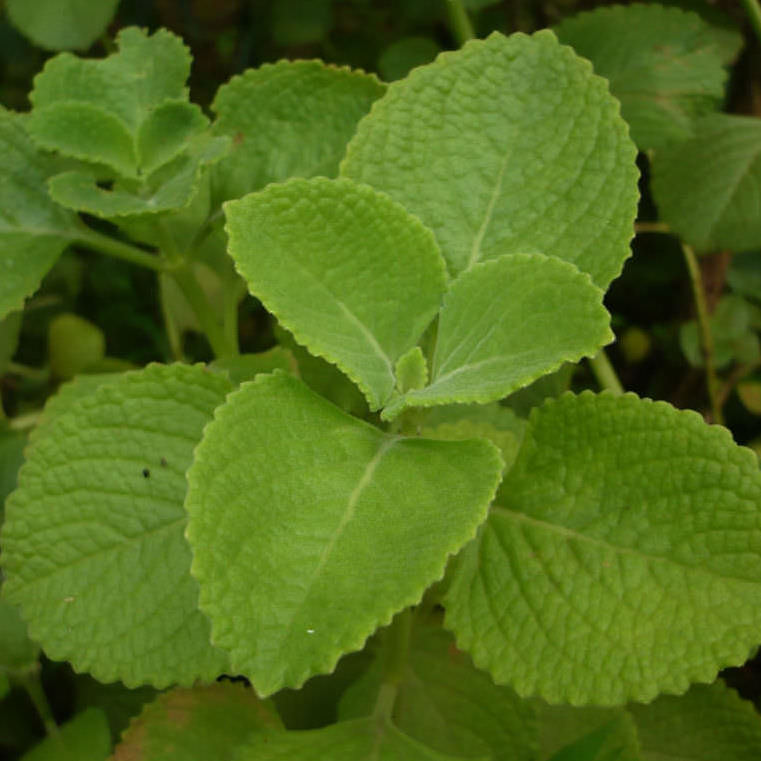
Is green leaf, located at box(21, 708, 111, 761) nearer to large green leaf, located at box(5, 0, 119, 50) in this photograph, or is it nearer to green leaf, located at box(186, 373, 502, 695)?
green leaf, located at box(186, 373, 502, 695)

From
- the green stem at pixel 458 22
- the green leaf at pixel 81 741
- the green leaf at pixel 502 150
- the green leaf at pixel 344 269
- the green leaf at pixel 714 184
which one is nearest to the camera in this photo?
the green leaf at pixel 344 269

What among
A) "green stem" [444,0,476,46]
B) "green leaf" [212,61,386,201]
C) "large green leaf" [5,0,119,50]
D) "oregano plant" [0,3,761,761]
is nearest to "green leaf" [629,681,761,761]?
"oregano plant" [0,3,761,761]

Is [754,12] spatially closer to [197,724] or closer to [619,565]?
[619,565]

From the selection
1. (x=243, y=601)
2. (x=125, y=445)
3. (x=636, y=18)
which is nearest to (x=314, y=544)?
(x=243, y=601)

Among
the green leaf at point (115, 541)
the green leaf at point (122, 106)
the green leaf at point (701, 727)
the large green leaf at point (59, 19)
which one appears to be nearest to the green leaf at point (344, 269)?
the green leaf at point (115, 541)

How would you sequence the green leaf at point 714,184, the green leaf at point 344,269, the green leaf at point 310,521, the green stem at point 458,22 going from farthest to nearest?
the green stem at point 458,22 < the green leaf at point 714,184 < the green leaf at point 344,269 < the green leaf at point 310,521

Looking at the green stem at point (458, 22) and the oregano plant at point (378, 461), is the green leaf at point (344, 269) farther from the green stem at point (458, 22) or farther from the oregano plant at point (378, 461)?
the green stem at point (458, 22)
